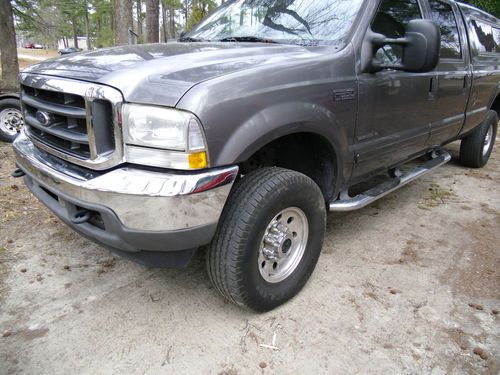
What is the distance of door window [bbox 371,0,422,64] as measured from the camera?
293cm

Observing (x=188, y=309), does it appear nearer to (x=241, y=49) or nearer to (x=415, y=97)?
(x=241, y=49)

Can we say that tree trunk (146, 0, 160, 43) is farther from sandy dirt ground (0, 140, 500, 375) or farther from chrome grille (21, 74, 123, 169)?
chrome grille (21, 74, 123, 169)

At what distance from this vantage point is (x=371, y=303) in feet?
8.47

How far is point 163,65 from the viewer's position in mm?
2037

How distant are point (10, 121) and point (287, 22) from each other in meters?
4.51

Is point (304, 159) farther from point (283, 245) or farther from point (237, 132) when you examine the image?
point (237, 132)

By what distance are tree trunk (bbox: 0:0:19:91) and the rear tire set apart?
24.5 ft

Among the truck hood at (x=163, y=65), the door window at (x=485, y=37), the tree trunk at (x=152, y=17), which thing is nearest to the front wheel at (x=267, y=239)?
the truck hood at (x=163, y=65)

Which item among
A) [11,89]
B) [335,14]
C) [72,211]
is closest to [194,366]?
[72,211]

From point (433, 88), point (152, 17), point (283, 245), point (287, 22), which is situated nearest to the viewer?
point (283, 245)

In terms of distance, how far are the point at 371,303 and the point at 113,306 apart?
161 centimetres

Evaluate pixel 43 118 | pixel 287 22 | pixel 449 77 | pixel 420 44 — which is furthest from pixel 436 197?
pixel 43 118

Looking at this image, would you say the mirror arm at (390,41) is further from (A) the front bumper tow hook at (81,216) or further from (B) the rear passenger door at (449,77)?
(A) the front bumper tow hook at (81,216)

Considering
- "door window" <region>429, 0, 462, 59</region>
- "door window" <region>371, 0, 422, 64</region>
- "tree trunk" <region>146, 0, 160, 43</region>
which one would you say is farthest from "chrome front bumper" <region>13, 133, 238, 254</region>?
"tree trunk" <region>146, 0, 160, 43</region>
